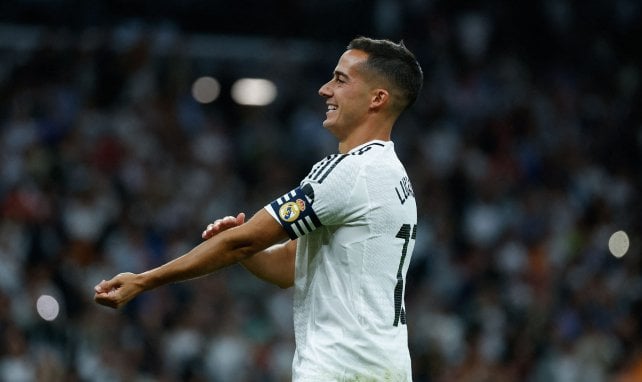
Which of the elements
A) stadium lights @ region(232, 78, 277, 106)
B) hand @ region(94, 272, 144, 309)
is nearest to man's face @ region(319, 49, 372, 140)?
hand @ region(94, 272, 144, 309)

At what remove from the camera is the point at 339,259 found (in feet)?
14.6

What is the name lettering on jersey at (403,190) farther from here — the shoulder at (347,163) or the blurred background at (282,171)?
the blurred background at (282,171)

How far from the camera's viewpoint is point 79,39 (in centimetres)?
1188

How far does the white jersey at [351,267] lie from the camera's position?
14.3 feet

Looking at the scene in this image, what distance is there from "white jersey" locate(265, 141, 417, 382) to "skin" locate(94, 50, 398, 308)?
0.14m

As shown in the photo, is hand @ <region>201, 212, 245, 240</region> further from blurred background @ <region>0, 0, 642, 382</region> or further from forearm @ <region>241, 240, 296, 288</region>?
blurred background @ <region>0, 0, 642, 382</region>

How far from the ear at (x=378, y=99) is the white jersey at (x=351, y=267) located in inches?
9.1

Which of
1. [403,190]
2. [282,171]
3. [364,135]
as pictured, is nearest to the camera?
[403,190]

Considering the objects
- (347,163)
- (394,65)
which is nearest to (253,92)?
(394,65)

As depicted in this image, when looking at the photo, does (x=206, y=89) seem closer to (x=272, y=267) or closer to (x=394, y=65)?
(x=272, y=267)

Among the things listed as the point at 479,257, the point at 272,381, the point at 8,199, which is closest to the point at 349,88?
the point at 272,381

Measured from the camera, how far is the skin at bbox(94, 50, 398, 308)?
Answer: 171 inches

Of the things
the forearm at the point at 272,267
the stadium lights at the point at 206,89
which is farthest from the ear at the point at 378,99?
the stadium lights at the point at 206,89

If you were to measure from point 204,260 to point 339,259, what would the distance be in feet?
1.67
